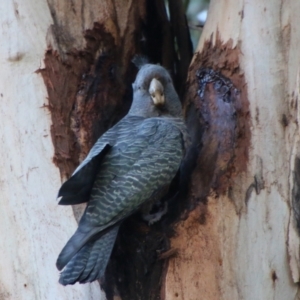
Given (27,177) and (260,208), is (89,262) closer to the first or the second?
(27,177)

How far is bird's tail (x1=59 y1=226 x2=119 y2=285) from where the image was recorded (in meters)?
2.00

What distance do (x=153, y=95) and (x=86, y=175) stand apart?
64cm

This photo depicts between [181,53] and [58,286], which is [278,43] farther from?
[58,286]

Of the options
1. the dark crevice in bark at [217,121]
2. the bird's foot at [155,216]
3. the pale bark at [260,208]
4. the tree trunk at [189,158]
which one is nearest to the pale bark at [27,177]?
the tree trunk at [189,158]

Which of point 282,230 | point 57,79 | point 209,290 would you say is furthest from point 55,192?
point 282,230

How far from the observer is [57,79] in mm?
2385

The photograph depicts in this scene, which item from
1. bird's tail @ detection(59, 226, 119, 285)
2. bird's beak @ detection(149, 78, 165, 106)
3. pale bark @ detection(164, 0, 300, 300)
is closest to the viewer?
bird's tail @ detection(59, 226, 119, 285)

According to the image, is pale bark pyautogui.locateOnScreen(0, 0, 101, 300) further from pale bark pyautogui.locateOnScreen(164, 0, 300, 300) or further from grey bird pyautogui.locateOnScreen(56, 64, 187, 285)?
pale bark pyautogui.locateOnScreen(164, 0, 300, 300)

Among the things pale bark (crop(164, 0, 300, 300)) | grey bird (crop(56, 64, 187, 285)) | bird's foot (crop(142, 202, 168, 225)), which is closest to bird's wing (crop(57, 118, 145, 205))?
grey bird (crop(56, 64, 187, 285))

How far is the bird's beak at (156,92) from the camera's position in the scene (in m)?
2.61

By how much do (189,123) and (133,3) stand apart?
0.60 metres

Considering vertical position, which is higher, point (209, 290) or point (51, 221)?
point (51, 221)

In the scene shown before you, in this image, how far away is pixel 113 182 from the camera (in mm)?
2186

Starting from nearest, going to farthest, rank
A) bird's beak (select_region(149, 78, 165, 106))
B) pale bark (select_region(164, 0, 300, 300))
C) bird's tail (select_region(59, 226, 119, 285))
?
1. bird's tail (select_region(59, 226, 119, 285))
2. pale bark (select_region(164, 0, 300, 300))
3. bird's beak (select_region(149, 78, 165, 106))
